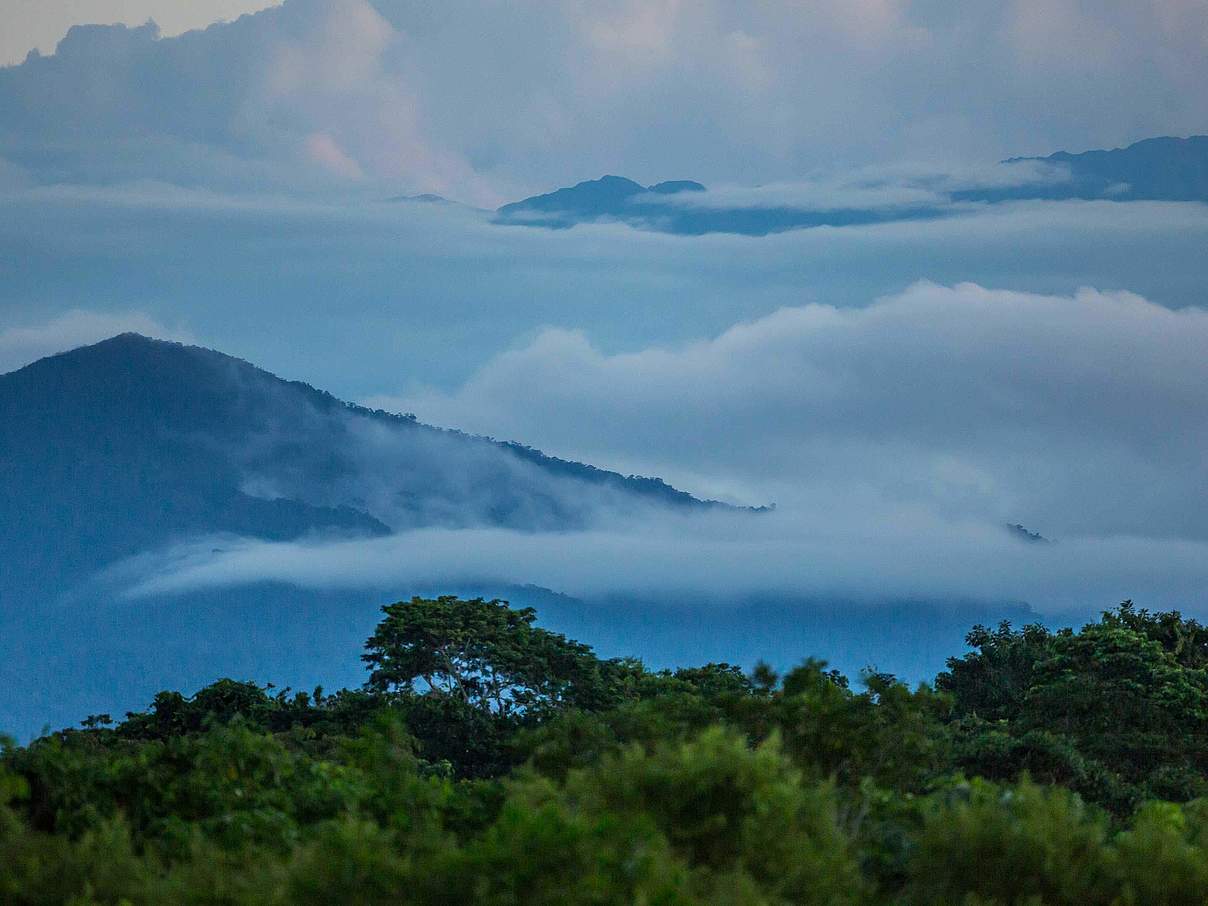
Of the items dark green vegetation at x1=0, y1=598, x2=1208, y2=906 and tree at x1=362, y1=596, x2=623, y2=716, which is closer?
dark green vegetation at x1=0, y1=598, x2=1208, y2=906

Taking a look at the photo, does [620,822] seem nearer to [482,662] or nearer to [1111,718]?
[1111,718]

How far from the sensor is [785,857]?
15.7 metres

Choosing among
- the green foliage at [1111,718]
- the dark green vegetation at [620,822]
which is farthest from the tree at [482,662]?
the dark green vegetation at [620,822]

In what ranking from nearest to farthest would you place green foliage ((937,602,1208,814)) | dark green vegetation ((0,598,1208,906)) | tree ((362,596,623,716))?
dark green vegetation ((0,598,1208,906)) < green foliage ((937,602,1208,814)) < tree ((362,596,623,716))

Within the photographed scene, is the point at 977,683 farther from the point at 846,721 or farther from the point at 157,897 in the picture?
the point at 157,897

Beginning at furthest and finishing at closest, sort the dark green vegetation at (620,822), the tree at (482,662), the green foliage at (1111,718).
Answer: the tree at (482,662)
the green foliage at (1111,718)
the dark green vegetation at (620,822)

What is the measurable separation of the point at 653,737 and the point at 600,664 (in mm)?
31110

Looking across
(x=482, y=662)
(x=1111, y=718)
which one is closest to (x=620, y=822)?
(x=1111, y=718)

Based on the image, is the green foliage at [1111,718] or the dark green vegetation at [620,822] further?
the green foliage at [1111,718]

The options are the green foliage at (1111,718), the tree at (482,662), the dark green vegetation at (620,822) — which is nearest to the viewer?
the dark green vegetation at (620,822)

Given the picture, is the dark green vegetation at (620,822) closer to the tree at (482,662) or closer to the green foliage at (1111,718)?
the green foliage at (1111,718)

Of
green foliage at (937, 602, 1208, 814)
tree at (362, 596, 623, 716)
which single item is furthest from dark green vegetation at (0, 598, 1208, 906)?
tree at (362, 596, 623, 716)

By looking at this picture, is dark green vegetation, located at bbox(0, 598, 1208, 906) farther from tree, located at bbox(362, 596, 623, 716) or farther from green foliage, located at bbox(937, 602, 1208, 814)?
tree, located at bbox(362, 596, 623, 716)

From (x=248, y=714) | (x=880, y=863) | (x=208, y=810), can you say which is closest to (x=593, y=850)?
(x=880, y=863)
